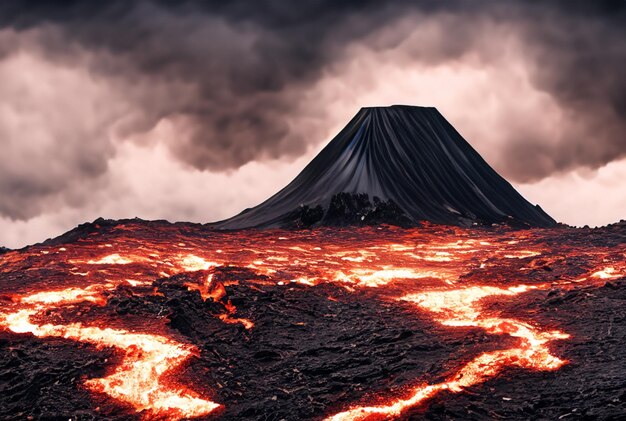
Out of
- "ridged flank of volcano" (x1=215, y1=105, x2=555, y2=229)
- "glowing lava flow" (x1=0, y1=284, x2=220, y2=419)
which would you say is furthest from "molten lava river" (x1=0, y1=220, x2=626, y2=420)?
"ridged flank of volcano" (x1=215, y1=105, x2=555, y2=229)

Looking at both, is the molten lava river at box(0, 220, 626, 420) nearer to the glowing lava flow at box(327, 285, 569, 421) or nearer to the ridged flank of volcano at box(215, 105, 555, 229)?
the glowing lava flow at box(327, 285, 569, 421)

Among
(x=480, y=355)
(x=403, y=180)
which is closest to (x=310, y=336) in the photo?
(x=480, y=355)

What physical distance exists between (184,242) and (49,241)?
13.2m

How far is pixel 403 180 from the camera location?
56625 mm

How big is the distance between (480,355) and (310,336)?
5115 mm

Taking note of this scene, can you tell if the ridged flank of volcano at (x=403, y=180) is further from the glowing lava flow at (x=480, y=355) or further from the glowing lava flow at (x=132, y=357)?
the glowing lava flow at (x=132, y=357)

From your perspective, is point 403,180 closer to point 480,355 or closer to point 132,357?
point 480,355

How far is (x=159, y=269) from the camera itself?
2695 cm

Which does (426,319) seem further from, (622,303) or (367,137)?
(367,137)

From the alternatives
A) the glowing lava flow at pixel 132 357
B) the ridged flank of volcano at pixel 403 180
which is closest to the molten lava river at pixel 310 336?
the glowing lava flow at pixel 132 357

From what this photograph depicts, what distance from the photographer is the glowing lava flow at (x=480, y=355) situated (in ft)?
49.5

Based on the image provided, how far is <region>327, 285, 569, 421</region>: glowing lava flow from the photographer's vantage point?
1510 centimetres

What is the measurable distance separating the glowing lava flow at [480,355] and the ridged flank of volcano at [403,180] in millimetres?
27315

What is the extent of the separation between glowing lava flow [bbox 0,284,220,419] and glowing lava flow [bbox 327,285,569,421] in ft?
12.6
